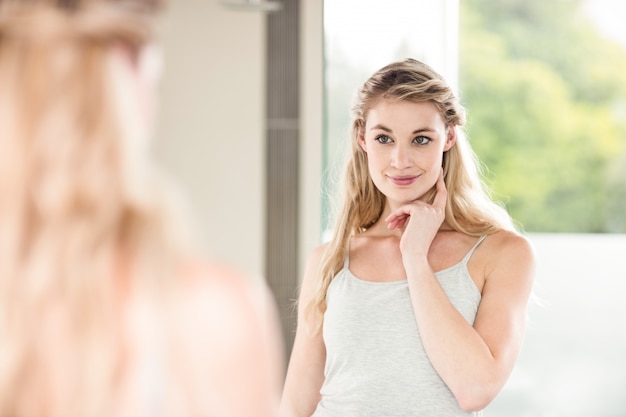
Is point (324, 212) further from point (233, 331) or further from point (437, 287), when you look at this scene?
point (233, 331)

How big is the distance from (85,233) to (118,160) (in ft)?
0.22

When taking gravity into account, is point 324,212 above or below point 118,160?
below

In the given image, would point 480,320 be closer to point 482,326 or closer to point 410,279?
point 482,326

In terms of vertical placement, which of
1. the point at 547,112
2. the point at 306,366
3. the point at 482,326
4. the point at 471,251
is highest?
the point at 547,112

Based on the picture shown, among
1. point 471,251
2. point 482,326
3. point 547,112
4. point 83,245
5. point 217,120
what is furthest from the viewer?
point 547,112

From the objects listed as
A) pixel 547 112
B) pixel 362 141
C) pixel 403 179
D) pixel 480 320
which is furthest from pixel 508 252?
pixel 547 112

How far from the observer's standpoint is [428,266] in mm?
1664

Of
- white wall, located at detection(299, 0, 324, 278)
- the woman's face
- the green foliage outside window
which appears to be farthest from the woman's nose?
the green foliage outside window

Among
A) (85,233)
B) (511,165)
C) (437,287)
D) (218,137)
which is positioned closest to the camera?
(85,233)

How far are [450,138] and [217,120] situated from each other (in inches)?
39.1

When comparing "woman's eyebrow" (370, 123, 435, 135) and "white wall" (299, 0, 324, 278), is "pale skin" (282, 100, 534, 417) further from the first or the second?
"white wall" (299, 0, 324, 278)

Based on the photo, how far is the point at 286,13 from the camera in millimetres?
2643

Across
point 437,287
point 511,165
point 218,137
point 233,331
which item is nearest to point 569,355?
point 218,137

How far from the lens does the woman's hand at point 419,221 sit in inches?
67.2
